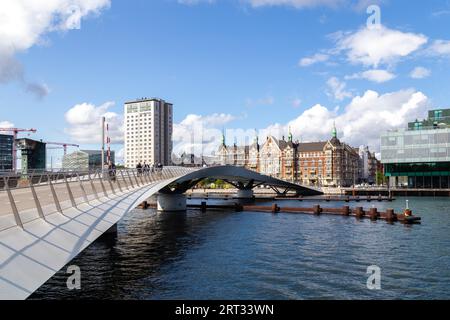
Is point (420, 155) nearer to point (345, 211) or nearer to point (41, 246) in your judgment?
point (345, 211)

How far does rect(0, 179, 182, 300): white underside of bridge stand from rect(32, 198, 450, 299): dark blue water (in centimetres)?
528

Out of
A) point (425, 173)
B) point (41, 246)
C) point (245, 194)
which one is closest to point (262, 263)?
point (41, 246)

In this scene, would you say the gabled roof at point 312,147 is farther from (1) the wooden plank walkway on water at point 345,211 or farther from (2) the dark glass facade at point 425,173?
(1) the wooden plank walkway on water at point 345,211

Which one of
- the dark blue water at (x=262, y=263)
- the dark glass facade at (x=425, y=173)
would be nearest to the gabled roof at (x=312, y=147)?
the dark glass facade at (x=425, y=173)

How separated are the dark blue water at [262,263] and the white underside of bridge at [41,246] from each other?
5.28 m

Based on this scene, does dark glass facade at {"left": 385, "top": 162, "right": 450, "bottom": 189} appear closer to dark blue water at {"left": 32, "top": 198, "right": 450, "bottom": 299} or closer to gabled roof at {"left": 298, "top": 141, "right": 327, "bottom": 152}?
gabled roof at {"left": 298, "top": 141, "right": 327, "bottom": 152}

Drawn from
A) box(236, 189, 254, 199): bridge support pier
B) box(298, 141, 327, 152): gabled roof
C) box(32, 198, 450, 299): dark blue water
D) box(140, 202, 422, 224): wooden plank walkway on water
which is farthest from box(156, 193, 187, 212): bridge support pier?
box(298, 141, 327, 152): gabled roof

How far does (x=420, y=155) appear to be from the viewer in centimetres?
11706

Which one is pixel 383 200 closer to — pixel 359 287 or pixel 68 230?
pixel 359 287

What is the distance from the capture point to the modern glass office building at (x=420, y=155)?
4525 inches

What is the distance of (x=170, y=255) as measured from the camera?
1192 inches

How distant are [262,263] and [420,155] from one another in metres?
102

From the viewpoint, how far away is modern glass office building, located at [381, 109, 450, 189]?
115m
